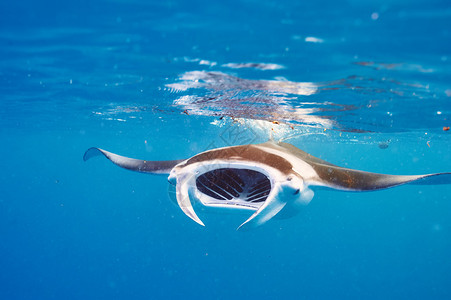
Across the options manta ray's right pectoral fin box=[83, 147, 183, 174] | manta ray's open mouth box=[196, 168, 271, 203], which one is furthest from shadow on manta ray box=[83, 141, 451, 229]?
manta ray's right pectoral fin box=[83, 147, 183, 174]

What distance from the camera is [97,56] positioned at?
7.24 m

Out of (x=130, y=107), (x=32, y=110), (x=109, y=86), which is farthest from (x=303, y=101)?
(x=32, y=110)

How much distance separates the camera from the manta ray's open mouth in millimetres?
5572

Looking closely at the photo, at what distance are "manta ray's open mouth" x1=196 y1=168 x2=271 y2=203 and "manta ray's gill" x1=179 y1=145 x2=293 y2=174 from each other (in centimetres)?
61

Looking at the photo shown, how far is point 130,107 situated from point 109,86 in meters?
4.01

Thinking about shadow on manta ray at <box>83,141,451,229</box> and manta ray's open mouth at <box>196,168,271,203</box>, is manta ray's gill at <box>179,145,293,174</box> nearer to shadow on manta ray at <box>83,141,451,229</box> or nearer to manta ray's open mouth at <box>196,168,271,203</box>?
shadow on manta ray at <box>83,141,451,229</box>

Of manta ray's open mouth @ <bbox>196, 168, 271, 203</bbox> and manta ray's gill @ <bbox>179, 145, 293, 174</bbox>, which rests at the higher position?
manta ray's gill @ <bbox>179, 145, 293, 174</bbox>

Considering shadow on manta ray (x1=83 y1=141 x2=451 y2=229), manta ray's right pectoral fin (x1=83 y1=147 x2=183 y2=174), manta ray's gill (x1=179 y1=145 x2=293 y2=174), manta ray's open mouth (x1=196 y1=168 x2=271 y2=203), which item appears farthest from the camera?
manta ray's right pectoral fin (x1=83 y1=147 x2=183 y2=174)

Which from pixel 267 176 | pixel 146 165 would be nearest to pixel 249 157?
pixel 267 176

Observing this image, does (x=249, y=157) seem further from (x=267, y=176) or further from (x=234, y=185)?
(x=234, y=185)

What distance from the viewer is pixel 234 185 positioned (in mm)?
6180

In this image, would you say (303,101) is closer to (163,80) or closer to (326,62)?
(326,62)

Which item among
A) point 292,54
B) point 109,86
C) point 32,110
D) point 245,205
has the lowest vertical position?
point 245,205

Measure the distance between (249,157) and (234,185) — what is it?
1.30 meters
